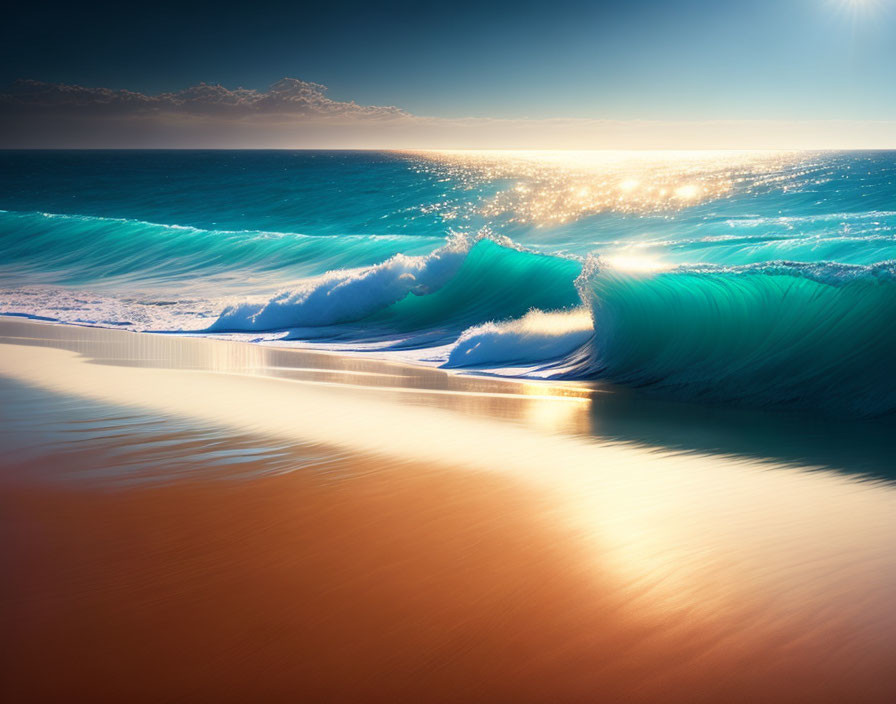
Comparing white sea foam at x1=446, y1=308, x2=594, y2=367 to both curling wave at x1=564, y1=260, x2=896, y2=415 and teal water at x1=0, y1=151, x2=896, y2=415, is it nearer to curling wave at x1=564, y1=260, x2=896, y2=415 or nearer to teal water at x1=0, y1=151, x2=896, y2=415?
teal water at x1=0, y1=151, x2=896, y2=415

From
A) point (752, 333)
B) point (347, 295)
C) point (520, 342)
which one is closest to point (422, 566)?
point (752, 333)

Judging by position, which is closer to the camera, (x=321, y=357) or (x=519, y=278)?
(x=321, y=357)

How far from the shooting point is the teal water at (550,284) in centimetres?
810

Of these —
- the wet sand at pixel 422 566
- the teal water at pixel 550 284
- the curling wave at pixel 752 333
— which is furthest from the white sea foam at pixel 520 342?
the wet sand at pixel 422 566

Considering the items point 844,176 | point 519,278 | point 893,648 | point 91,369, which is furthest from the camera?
point 844,176

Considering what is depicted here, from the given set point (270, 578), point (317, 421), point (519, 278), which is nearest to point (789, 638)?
point (270, 578)

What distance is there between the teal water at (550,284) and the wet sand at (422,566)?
11.3ft

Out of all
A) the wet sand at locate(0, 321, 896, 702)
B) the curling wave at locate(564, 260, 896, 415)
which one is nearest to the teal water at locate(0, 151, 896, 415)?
the curling wave at locate(564, 260, 896, 415)

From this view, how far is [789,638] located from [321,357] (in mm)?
7624

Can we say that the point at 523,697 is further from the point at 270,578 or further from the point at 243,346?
the point at 243,346

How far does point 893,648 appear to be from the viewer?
256cm

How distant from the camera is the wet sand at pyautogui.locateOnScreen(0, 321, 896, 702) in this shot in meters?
2.41

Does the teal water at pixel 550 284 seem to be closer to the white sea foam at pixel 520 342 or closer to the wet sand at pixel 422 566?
the white sea foam at pixel 520 342

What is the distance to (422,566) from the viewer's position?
318cm
